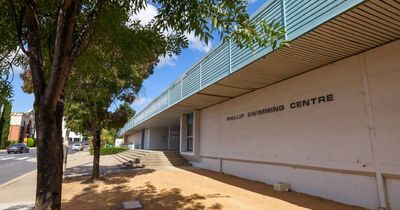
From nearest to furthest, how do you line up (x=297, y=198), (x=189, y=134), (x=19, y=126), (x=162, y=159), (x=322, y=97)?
(x=297, y=198) → (x=322, y=97) → (x=162, y=159) → (x=189, y=134) → (x=19, y=126)

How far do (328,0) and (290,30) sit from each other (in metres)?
1.04

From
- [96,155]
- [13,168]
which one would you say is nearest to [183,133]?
[96,155]

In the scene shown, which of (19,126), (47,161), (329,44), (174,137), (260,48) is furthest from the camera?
(19,126)

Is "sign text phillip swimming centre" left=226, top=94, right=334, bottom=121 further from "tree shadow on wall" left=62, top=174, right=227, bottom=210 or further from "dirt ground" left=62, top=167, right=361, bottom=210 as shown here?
"tree shadow on wall" left=62, top=174, right=227, bottom=210

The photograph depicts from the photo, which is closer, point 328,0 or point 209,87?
point 328,0

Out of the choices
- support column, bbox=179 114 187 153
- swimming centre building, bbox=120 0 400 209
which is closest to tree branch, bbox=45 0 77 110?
swimming centre building, bbox=120 0 400 209

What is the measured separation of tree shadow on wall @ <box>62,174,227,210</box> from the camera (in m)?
6.30

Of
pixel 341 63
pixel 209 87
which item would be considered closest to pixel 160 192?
pixel 209 87

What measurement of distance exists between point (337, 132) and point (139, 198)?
5.83m

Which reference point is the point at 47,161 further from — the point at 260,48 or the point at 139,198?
the point at 260,48

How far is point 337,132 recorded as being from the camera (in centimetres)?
673

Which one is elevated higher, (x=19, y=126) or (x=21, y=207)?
(x=19, y=126)

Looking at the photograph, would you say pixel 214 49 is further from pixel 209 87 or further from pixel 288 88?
pixel 288 88

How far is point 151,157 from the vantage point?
57.5 feet
